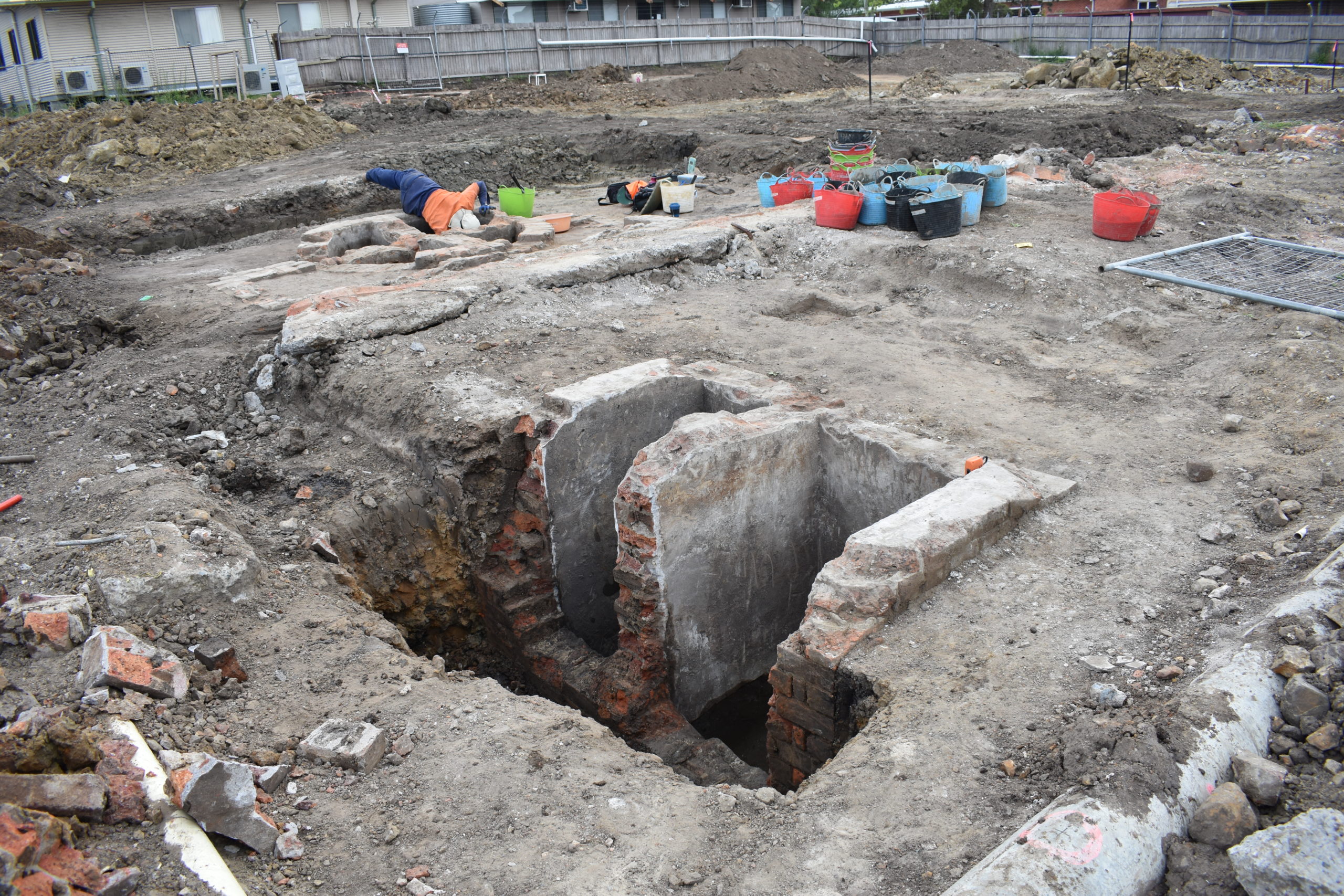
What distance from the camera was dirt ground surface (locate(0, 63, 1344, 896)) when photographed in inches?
111

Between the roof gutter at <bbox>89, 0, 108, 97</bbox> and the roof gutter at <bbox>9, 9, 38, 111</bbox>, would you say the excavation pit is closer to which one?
the roof gutter at <bbox>9, 9, 38, 111</bbox>

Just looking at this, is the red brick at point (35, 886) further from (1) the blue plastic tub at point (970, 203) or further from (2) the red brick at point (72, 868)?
(1) the blue plastic tub at point (970, 203)

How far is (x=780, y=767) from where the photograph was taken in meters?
4.11

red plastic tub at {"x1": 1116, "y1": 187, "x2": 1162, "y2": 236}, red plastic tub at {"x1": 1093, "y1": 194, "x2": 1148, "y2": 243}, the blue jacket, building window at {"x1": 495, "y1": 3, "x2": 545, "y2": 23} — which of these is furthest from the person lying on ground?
building window at {"x1": 495, "y1": 3, "x2": 545, "y2": 23}

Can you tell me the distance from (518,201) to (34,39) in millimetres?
18654

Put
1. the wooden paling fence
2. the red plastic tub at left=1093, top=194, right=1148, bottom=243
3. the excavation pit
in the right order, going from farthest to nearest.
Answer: the wooden paling fence
the red plastic tub at left=1093, top=194, right=1148, bottom=243
the excavation pit

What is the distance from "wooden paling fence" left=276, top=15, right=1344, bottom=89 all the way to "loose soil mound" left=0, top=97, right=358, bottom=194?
6.46m

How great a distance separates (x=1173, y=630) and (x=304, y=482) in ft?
15.5

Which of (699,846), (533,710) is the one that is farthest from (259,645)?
(699,846)

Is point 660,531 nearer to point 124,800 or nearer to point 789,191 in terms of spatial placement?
point 124,800

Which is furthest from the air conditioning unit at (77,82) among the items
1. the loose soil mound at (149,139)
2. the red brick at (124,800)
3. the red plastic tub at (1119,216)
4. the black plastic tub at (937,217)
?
the red brick at (124,800)

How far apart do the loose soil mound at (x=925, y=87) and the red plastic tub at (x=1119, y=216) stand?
13515 millimetres

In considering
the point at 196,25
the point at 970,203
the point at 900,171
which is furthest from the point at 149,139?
the point at 970,203

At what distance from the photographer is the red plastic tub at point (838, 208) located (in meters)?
8.77
